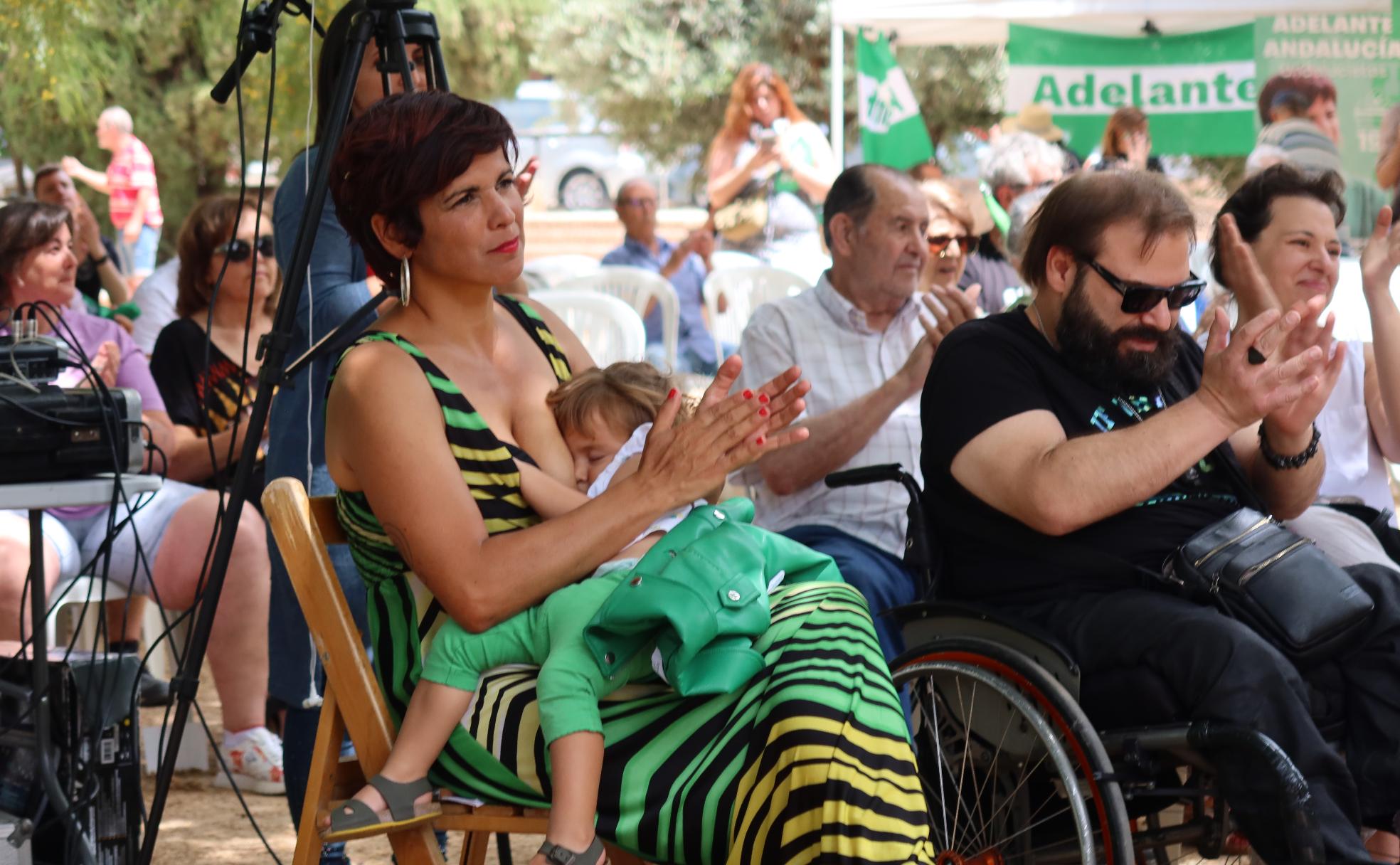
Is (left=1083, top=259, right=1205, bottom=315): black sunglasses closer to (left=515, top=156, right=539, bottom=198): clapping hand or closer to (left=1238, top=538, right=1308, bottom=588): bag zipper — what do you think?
(left=1238, top=538, right=1308, bottom=588): bag zipper

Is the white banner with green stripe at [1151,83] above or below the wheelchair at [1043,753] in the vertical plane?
above

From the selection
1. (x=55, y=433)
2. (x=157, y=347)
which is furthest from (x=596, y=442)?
(x=157, y=347)

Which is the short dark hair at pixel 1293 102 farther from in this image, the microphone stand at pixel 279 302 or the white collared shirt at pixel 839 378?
the microphone stand at pixel 279 302

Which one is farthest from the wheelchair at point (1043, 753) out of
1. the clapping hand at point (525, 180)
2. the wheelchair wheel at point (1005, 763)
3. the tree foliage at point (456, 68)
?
the tree foliage at point (456, 68)

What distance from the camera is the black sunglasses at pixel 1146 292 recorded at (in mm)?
2885

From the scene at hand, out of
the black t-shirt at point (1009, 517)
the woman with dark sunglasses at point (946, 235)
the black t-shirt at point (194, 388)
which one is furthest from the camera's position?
the woman with dark sunglasses at point (946, 235)

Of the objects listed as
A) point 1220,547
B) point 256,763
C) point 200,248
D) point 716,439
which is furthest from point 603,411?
point 200,248

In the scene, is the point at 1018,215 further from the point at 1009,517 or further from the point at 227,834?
the point at 227,834

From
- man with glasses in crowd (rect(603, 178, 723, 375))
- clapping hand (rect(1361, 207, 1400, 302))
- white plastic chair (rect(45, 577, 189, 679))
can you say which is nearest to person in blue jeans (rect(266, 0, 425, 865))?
white plastic chair (rect(45, 577, 189, 679))

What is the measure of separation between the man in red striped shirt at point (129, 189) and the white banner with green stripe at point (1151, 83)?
18.2 ft

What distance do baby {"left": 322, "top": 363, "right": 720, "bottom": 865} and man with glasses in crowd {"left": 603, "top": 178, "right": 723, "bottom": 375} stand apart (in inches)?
171

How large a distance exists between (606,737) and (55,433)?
3.95ft

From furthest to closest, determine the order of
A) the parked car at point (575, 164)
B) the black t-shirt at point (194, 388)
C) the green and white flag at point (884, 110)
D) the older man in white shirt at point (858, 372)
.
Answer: the parked car at point (575, 164)
the green and white flag at point (884, 110)
the black t-shirt at point (194, 388)
the older man in white shirt at point (858, 372)

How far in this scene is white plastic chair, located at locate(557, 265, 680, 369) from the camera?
7410 millimetres
